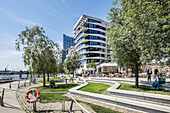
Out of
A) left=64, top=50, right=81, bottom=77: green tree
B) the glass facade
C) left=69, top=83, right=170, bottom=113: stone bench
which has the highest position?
the glass facade

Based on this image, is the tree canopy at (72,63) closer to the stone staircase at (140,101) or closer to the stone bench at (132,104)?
the stone staircase at (140,101)

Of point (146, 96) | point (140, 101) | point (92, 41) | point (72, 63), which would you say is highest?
point (92, 41)

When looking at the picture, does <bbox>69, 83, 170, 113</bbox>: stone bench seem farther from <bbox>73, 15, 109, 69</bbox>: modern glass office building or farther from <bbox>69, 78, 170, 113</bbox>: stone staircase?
<bbox>73, 15, 109, 69</bbox>: modern glass office building

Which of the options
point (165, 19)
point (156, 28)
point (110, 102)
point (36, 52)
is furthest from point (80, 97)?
point (36, 52)

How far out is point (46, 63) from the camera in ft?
44.5

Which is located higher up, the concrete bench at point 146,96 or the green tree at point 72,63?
the green tree at point 72,63

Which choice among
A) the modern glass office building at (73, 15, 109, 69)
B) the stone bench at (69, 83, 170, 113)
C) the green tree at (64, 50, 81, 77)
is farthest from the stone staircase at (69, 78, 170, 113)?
the modern glass office building at (73, 15, 109, 69)

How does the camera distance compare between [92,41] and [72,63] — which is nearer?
[72,63]

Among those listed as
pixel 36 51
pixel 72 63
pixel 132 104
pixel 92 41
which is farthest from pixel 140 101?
pixel 92 41

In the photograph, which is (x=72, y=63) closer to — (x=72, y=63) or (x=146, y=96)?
(x=72, y=63)

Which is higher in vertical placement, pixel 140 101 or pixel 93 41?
pixel 93 41

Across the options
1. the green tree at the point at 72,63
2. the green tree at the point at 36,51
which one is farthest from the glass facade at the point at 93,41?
the green tree at the point at 36,51

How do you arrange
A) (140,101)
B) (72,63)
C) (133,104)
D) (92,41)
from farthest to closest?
(92,41) → (72,63) → (140,101) → (133,104)

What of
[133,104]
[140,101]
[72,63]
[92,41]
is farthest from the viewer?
[92,41]
